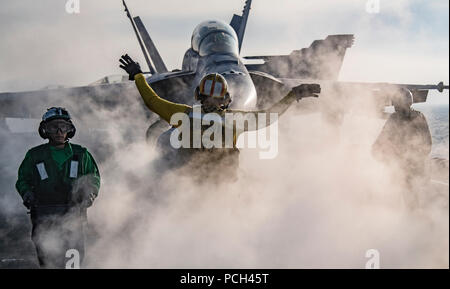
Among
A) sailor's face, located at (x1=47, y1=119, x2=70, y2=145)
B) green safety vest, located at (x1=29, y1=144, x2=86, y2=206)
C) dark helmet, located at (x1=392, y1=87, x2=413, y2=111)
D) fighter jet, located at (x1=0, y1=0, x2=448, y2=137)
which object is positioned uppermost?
fighter jet, located at (x1=0, y1=0, x2=448, y2=137)

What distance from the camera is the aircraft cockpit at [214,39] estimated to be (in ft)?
29.4

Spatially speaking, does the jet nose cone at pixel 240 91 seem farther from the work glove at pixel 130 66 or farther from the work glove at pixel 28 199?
the work glove at pixel 28 199

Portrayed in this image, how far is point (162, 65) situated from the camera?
1416 centimetres

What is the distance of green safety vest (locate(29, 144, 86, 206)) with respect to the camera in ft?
13.2

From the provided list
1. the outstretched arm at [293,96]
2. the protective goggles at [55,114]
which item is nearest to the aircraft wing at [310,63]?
the outstretched arm at [293,96]

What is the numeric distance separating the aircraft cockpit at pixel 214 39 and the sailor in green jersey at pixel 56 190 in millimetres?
5298

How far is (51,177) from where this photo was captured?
404 centimetres

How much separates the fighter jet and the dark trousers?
11.8 ft

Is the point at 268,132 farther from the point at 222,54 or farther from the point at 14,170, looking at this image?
the point at 14,170

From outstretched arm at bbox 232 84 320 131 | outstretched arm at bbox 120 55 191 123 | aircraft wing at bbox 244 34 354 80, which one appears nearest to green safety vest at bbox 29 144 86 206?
outstretched arm at bbox 120 55 191 123

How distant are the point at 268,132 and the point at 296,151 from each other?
2887 mm

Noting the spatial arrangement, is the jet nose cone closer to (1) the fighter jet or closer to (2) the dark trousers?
(1) the fighter jet

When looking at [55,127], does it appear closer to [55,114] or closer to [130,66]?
[55,114]
